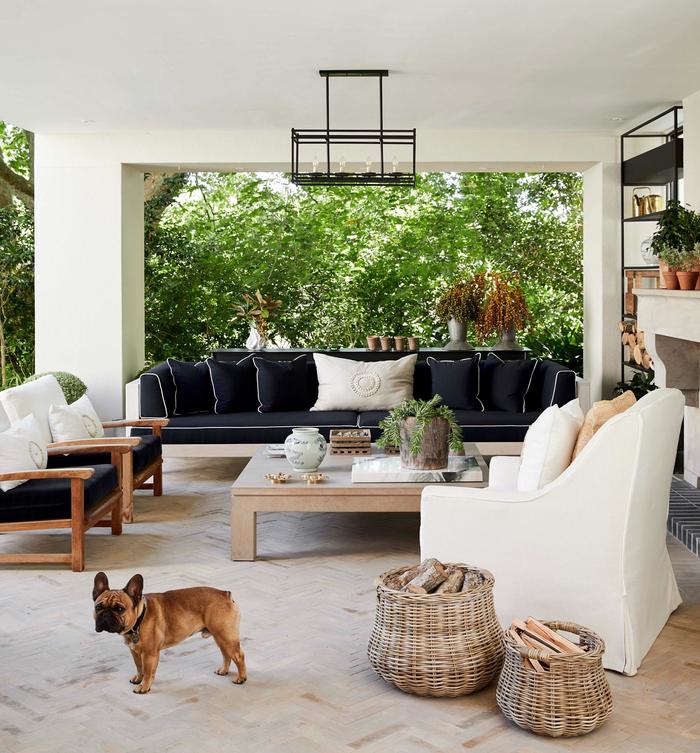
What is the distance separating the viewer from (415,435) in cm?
527

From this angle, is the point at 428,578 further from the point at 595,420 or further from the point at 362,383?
the point at 362,383

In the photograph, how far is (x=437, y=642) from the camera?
132 inches

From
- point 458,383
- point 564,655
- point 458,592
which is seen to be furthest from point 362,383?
point 564,655

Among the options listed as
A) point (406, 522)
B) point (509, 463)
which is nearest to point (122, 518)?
point (406, 522)

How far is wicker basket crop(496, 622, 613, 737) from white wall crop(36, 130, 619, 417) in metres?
5.65

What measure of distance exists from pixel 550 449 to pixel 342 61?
2961mm

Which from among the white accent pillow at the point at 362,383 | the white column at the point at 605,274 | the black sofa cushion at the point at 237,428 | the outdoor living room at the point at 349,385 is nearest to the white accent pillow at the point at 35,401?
the outdoor living room at the point at 349,385

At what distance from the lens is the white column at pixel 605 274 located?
840 cm

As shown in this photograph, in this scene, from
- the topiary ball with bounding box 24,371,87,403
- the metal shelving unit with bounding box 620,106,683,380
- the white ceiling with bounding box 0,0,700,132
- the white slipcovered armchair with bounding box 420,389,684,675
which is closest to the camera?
the white slipcovered armchair with bounding box 420,389,684,675

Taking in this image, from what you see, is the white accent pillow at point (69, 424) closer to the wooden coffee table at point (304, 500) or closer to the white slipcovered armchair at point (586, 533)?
the wooden coffee table at point (304, 500)

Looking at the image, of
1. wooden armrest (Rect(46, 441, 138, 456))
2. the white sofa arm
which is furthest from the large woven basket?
wooden armrest (Rect(46, 441, 138, 456))

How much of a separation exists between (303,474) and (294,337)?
19.1 ft

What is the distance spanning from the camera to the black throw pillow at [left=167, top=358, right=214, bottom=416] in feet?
24.8

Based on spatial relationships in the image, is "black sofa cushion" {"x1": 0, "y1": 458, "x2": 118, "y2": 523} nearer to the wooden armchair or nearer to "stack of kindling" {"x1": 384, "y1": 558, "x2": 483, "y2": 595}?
the wooden armchair
